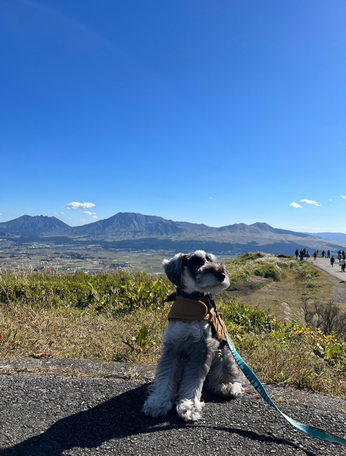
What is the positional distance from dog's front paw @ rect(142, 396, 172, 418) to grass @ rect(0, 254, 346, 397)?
5.26 feet

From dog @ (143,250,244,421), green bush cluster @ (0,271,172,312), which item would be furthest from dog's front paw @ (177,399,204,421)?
green bush cluster @ (0,271,172,312)

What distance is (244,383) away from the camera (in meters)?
3.84

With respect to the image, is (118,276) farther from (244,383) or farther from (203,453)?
(203,453)

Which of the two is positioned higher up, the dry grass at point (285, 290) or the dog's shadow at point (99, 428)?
the dog's shadow at point (99, 428)

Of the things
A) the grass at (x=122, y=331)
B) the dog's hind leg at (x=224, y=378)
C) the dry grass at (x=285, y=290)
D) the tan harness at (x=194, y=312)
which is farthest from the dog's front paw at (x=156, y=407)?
the dry grass at (x=285, y=290)

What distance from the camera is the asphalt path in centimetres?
258

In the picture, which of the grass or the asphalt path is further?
the grass

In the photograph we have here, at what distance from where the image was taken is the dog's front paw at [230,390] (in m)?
3.54

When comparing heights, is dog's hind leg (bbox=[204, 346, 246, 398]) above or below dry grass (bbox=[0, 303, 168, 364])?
above

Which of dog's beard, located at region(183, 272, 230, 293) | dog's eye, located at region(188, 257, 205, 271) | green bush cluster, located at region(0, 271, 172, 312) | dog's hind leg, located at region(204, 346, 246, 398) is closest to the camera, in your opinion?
dog's beard, located at region(183, 272, 230, 293)

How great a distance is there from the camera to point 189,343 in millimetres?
3336

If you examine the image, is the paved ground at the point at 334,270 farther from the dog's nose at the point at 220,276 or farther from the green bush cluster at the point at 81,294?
the dog's nose at the point at 220,276

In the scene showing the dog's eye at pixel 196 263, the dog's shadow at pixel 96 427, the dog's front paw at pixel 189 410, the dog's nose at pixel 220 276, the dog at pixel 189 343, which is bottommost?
the dog's shadow at pixel 96 427

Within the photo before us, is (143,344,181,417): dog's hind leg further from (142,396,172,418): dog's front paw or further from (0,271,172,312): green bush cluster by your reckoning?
(0,271,172,312): green bush cluster
